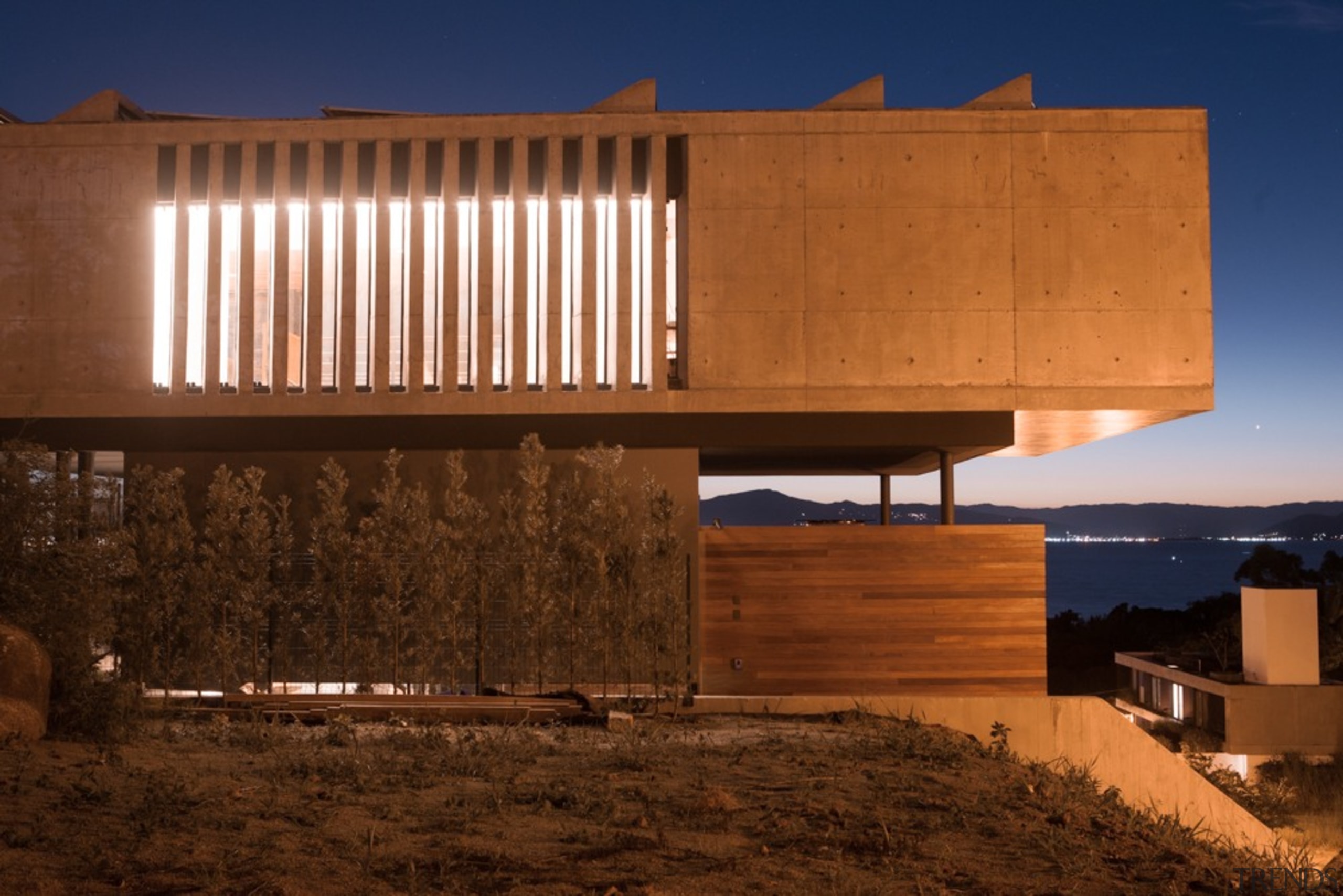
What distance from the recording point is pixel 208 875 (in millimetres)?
5148

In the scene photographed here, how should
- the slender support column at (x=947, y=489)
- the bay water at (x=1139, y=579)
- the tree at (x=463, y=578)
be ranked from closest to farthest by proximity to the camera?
the tree at (x=463, y=578), the slender support column at (x=947, y=489), the bay water at (x=1139, y=579)

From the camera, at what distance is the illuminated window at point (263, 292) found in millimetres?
15195

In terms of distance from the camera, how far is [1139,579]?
129m

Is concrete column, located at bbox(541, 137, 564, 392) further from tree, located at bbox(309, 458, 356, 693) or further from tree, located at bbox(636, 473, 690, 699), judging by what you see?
tree, located at bbox(309, 458, 356, 693)

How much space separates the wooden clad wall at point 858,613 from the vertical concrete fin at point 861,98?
18.1 feet

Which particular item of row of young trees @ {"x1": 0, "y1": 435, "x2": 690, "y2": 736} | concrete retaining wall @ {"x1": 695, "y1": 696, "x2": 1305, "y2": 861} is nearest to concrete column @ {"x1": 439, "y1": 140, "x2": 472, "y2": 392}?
row of young trees @ {"x1": 0, "y1": 435, "x2": 690, "y2": 736}

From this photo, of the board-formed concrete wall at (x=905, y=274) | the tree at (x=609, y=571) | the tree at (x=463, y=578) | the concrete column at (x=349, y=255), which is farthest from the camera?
the concrete column at (x=349, y=255)

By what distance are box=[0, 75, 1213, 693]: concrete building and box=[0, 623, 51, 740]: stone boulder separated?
6.64 m

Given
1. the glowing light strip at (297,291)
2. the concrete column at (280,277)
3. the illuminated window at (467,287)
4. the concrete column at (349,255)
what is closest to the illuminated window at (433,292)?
the illuminated window at (467,287)

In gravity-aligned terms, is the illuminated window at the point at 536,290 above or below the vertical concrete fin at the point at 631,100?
below

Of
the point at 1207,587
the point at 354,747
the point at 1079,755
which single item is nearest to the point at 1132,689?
the point at 1079,755

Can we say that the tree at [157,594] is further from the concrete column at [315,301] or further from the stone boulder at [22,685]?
the stone boulder at [22,685]

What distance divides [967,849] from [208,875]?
12.2 ft

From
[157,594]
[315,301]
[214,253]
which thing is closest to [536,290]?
[315,301]
